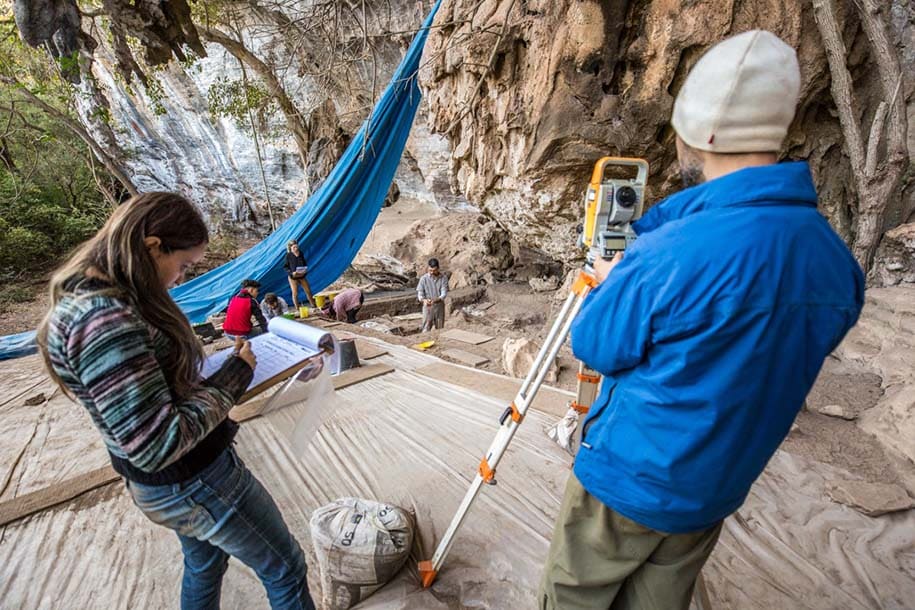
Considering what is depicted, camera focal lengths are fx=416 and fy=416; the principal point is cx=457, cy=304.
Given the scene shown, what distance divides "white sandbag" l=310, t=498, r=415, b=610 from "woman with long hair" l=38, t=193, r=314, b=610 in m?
0.13

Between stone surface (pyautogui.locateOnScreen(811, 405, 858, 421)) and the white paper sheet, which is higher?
the white paper sheet

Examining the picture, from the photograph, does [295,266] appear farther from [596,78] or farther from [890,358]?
[890,358]

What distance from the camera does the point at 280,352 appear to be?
90cm

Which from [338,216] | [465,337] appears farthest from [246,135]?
[465,337]

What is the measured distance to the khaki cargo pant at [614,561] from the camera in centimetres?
61

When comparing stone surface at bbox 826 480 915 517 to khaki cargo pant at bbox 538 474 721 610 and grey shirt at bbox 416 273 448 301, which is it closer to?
khaki cargo pant at bbox 538 474 721 610

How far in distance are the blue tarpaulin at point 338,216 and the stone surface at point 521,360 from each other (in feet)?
7.33

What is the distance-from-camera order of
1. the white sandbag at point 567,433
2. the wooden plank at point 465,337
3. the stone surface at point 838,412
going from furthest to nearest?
the wooden plank at point 465,337
the stone surface at point 838,412
the white sandbag at point 567,433

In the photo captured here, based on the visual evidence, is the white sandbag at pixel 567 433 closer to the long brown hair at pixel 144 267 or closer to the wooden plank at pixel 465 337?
the long brown hair at pixel 144 267

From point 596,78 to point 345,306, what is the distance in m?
3.06

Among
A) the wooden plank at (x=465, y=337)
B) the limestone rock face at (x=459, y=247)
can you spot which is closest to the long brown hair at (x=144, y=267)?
the wooden plank at (x=465, y=337)

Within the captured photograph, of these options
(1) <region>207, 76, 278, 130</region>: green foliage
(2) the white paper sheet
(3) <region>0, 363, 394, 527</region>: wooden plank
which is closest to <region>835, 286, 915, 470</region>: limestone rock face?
(2) the white paper sheet

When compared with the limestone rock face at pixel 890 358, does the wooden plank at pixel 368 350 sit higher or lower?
lower

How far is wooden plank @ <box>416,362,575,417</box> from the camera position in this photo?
1783 millimetres
